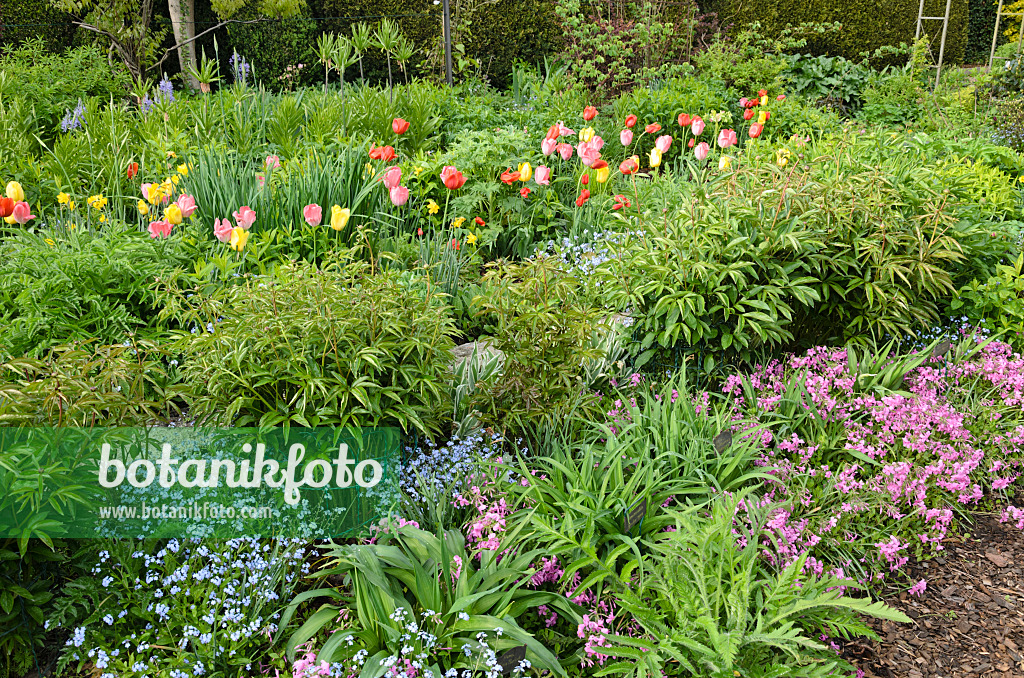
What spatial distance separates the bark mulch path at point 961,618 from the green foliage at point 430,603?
1029 mm

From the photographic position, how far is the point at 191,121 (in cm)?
570

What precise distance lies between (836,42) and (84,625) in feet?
37.6

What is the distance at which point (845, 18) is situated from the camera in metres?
10.7

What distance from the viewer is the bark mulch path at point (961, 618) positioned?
7.70 feet

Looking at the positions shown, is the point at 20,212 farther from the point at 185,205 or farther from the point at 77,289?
the point at 185,205

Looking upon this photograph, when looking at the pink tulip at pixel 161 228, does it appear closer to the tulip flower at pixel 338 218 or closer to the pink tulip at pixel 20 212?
the pink tulip at pixel 20 212

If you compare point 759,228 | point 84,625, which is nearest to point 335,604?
point 84,625

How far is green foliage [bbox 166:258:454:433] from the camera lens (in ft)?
7.49

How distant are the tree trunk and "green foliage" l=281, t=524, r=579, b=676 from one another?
22.8ft

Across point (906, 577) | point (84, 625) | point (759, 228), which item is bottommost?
point (906, 577)

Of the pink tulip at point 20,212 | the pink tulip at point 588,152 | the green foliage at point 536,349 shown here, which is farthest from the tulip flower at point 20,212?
the pink tulip at point 588,152

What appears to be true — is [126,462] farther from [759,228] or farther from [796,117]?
[796,117]

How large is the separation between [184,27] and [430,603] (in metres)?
7.73

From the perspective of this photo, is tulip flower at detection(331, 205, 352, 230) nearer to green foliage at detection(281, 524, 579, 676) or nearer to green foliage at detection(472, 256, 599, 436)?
green foliage at detection(472, 256, 599, 436)
